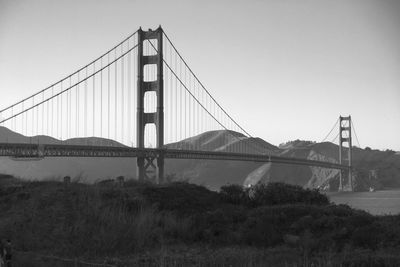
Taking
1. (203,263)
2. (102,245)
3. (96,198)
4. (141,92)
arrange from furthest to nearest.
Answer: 1. (141,92)
2. (96,198)
3. (102,245)
4. (203,263)

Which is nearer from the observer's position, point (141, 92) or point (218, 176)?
point (141, 92)

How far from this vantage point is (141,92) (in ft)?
199

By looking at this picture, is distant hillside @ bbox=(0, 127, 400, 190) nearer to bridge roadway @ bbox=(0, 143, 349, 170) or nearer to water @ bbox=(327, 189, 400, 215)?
bridge roadway @ bbox=(0, 143, 349, 170)

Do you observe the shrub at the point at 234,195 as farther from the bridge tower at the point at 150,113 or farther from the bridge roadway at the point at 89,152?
the bridge tower at the point at 150,113

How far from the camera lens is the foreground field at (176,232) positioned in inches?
402

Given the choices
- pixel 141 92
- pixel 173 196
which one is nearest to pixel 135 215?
pixel 173 196

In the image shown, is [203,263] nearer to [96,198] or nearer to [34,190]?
[96,198]

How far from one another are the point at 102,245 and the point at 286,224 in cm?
408

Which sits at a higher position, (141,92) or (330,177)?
(141,92)

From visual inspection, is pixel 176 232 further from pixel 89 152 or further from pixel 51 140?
pixel 51 140

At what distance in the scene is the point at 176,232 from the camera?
13023 millimetres

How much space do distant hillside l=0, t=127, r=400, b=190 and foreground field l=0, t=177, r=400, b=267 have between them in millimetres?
40780

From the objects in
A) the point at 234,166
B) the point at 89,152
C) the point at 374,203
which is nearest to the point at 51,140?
the point at 89,152

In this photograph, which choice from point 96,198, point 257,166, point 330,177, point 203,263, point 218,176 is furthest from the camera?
point 257,166
